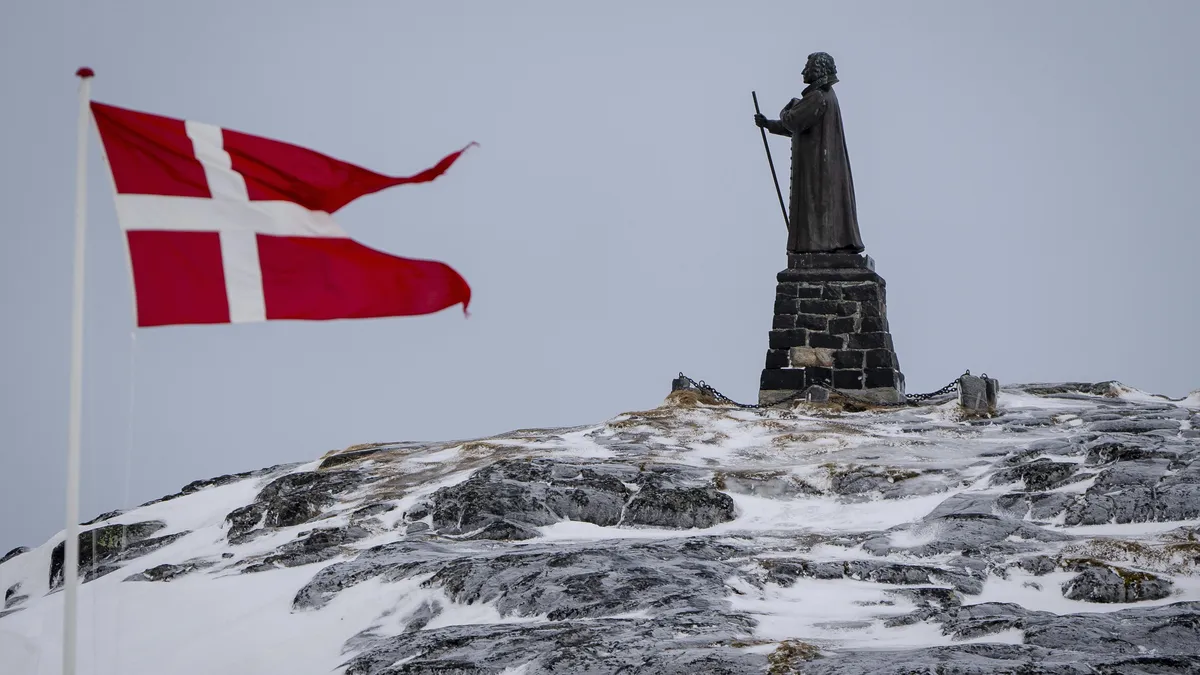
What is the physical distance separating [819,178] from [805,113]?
0.97 meters

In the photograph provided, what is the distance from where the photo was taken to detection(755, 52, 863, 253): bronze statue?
20203 millimetres

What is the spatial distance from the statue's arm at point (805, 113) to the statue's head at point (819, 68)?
1.15 feet

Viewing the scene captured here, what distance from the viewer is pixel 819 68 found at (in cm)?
2072

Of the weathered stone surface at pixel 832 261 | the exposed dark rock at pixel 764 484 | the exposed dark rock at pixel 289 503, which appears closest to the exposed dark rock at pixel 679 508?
the exposed dark rock at pixel 764 484

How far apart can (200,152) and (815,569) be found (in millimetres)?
5210

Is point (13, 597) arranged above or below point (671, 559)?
below

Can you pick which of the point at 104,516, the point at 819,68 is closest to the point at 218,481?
the point at 104,516

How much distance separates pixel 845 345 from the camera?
19516 mm

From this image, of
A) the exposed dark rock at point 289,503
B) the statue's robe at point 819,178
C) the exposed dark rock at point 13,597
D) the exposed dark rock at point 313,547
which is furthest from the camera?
the statue's robe at point 819,178

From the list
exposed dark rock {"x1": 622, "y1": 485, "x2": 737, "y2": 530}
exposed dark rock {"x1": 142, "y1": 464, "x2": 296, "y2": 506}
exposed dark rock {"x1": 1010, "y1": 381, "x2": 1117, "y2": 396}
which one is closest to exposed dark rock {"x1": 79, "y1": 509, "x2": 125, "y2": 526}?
exposed dark rock {"x1": 142, "y1": 464, "x2": 296, "y2": 506}

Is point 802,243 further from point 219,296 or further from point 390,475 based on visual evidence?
point 219,296

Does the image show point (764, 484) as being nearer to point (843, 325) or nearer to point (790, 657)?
point (790, 657)

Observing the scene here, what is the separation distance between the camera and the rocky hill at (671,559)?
812 cm

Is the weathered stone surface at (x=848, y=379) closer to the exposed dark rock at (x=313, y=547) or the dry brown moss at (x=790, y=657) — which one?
the exposed dark rock at (x=313, y=547)
